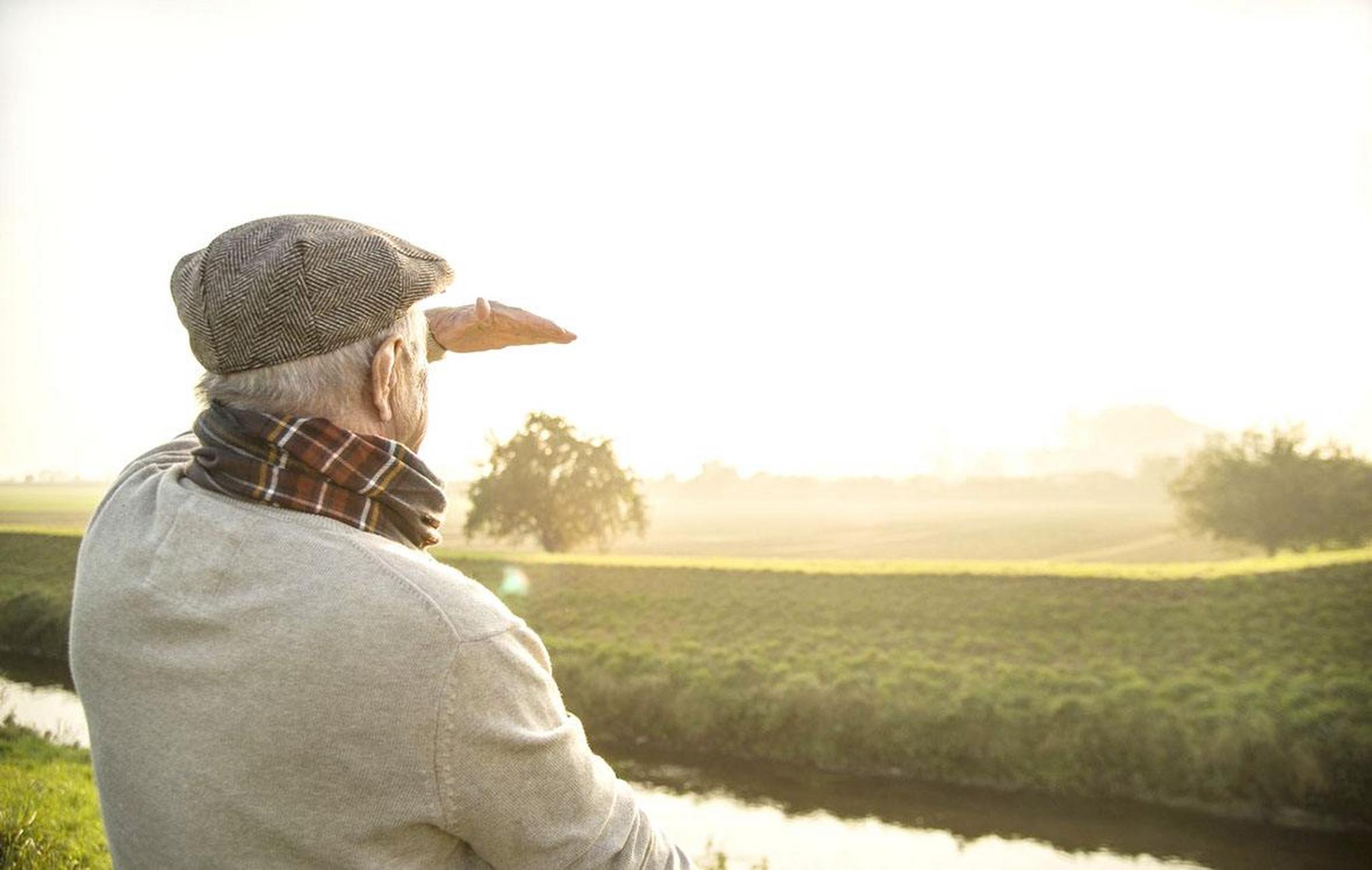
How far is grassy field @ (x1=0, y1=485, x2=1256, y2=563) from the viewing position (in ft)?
138

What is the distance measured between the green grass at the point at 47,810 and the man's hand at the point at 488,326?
5.09 metres

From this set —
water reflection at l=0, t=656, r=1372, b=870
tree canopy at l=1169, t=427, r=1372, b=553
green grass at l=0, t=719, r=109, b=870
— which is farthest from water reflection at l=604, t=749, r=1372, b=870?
tree canopy at l=1169, t=427, r=1372, b=553

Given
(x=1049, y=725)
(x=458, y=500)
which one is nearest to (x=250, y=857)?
(x=1049, y=725)

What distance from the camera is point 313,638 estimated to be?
4.32 feet

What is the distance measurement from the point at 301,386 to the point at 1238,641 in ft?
65.7

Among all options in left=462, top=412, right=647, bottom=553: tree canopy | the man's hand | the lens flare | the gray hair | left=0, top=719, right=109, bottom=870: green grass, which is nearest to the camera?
the gray hair

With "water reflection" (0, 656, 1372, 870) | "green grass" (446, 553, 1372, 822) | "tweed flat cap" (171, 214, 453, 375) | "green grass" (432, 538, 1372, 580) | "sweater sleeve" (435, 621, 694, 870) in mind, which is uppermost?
"tweed flat cap" (171, 214, 453, 375)

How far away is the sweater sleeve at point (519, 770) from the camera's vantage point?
51.7 inches

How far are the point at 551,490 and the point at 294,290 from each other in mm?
36922

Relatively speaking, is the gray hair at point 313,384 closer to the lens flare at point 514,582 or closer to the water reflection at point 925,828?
the water reflection at point 925,828

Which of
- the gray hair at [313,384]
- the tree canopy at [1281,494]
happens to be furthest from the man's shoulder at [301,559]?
the tree canopy at [1281,494]

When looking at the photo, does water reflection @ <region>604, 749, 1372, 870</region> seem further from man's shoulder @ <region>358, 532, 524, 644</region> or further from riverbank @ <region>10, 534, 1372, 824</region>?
man's shoulder @ <region>358, 532, 524, 644</region>

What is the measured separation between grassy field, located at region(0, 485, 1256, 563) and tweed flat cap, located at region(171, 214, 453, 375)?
103 ft

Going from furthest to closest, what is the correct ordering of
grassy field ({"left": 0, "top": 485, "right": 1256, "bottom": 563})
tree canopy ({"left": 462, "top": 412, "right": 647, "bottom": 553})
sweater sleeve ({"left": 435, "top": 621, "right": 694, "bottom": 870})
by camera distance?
grassy field ({"left": 0, "top": 485, "right": 1256, "bottom": 563}), tree canopy ({"left": 462, "top": 412, "right": 647, "bottom": 553}), sweater sleeve ({"left": 435, "top": 621, "right": 694, "bottom": 870})
